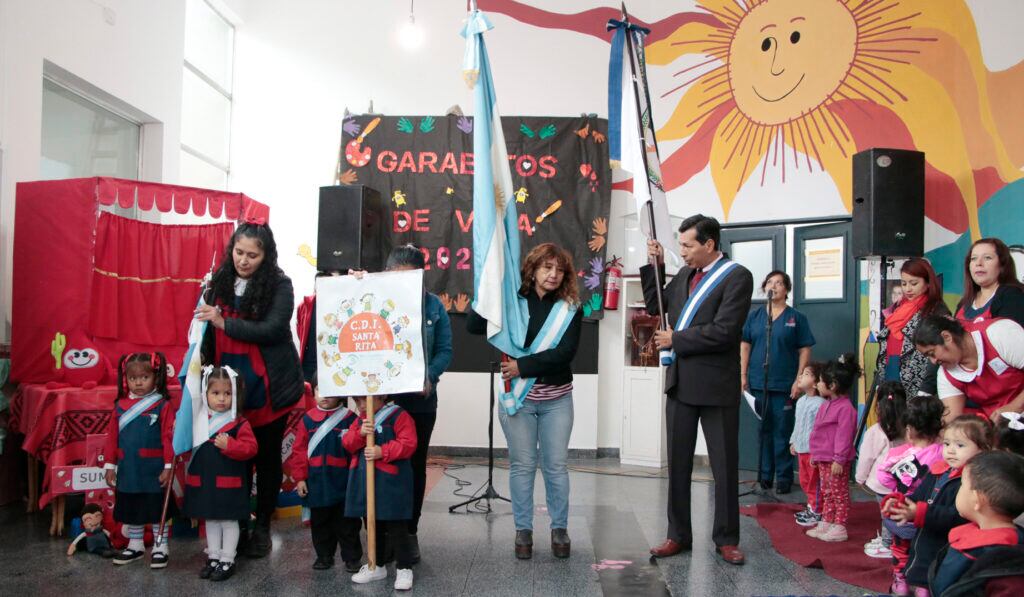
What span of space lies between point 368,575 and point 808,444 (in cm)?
265

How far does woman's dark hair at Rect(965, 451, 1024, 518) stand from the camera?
88.5 inches

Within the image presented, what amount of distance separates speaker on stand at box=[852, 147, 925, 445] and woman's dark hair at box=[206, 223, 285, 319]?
3778mm

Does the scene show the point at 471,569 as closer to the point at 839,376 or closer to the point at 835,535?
the point at 835,535

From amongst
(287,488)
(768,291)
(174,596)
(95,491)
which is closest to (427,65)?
(768,291)

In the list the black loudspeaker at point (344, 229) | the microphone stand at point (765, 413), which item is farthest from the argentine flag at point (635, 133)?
the black loudspeaker at point (344, 229)

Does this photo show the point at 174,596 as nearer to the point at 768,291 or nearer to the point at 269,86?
the point at 768,291

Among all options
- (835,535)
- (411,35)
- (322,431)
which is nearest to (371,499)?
(322,431)

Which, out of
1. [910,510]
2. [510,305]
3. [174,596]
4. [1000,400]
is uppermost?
[510,305]

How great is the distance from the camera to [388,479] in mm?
3264

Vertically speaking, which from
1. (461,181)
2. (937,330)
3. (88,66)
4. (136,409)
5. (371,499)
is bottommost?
(371,499)

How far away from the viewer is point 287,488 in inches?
180

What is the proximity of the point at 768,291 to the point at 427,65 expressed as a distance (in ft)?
12.3

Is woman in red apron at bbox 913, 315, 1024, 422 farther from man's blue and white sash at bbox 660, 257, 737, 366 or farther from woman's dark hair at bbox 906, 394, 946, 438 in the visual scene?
man's blue and white sash at bbox 660, 257, 737, 366

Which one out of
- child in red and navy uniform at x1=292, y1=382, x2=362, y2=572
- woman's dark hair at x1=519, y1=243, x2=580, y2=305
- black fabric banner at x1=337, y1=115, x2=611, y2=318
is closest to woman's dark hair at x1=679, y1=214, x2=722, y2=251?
woman's dark hair at x1=519, y1=243, x2=580, y2=305
